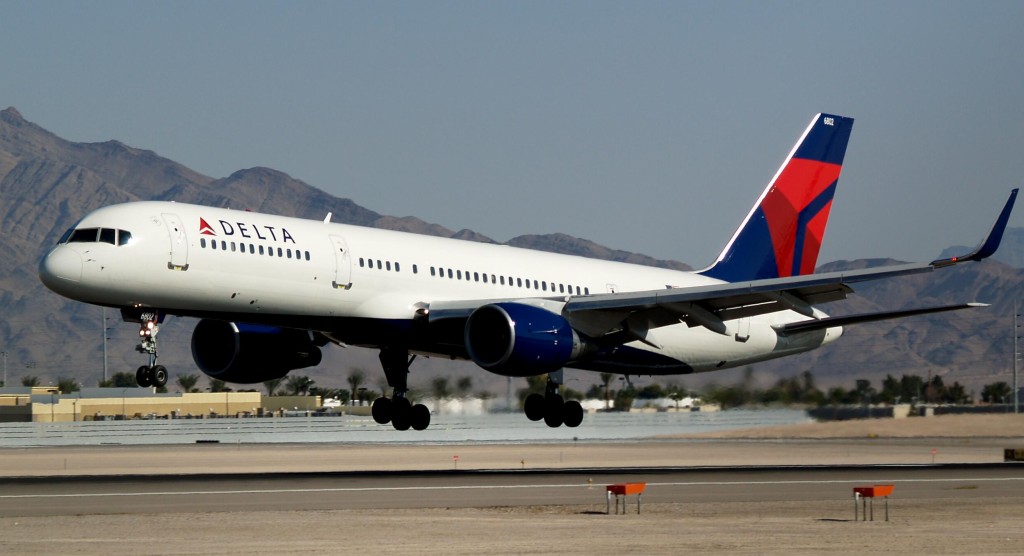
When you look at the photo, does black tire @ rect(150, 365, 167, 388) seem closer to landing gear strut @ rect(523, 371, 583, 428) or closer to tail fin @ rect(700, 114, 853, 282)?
landing gear strut @ rect(523, 371, 583, 428)

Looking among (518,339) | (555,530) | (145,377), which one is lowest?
(555,530)

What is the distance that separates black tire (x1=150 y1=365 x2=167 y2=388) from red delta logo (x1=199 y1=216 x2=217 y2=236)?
3.51 meters

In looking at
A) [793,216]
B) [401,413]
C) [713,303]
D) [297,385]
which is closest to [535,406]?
[401,413]

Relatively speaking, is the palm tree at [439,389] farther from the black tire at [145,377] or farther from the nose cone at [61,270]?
the nose cone at [61,270]

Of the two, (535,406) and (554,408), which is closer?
(554,408)

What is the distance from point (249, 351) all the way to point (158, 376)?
26.9 ft

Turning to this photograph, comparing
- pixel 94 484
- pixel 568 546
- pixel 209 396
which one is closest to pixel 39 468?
pixel 94 484

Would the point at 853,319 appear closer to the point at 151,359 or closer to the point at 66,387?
the point at 151,359

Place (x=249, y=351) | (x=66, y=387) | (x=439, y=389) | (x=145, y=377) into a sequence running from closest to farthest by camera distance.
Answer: (x=145, y=377), (x=249, y=351), (x=439, y=389), (x=66, y=387)

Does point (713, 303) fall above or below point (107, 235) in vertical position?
below

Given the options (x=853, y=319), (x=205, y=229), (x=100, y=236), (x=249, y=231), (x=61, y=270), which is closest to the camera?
(x=61, y=270)

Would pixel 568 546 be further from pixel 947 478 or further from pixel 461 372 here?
pixel 461 372

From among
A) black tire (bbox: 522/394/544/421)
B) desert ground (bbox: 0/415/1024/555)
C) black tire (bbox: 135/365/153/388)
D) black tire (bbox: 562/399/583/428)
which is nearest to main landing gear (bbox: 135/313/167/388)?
black tire (bbox: 135/365/153/388)

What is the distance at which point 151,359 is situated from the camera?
38.1 metres
